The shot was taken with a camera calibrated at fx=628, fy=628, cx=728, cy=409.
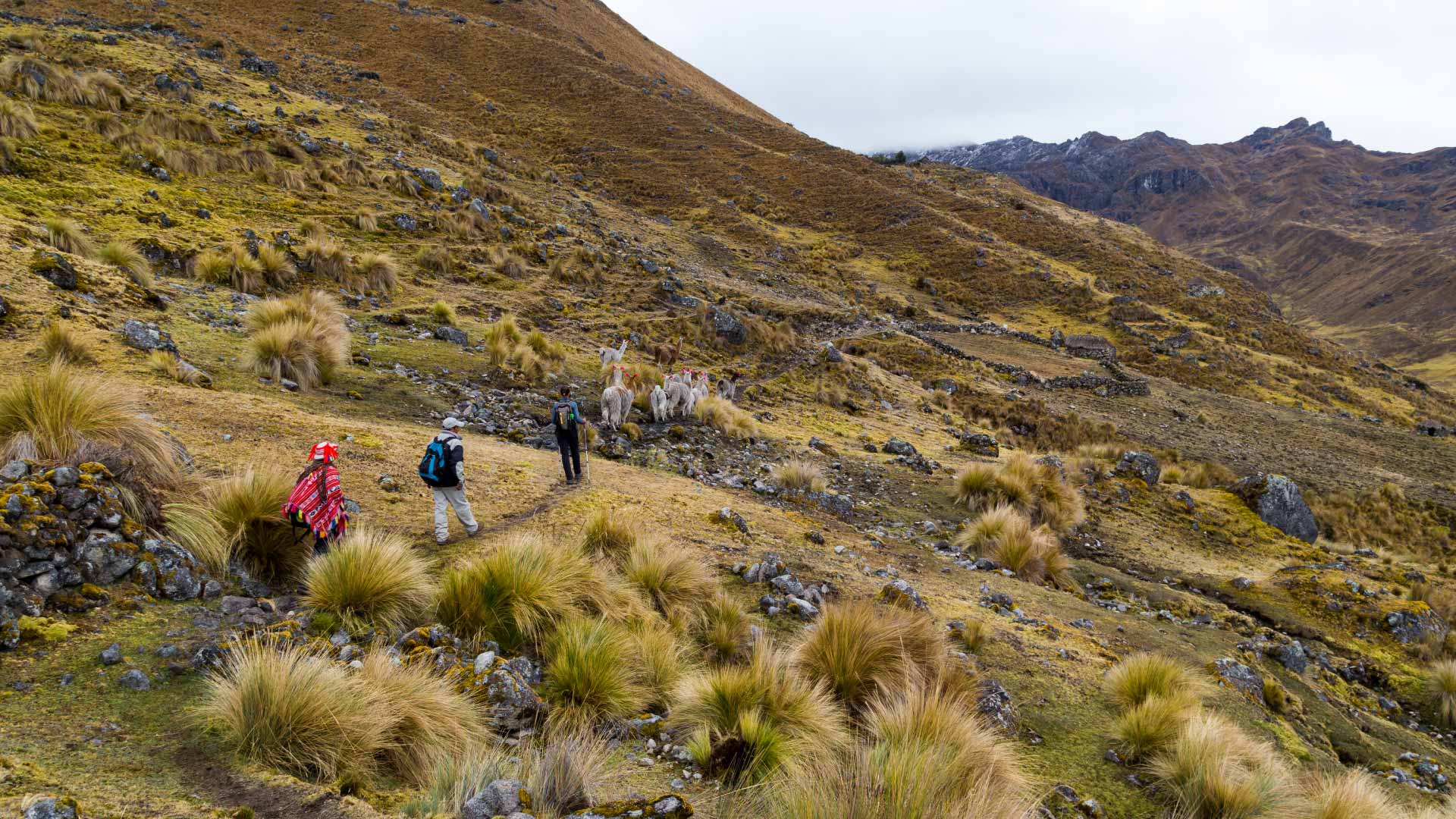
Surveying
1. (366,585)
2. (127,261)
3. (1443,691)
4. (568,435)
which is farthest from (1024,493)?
(127,261)

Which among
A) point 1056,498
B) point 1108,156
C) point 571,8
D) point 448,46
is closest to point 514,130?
point 448,46

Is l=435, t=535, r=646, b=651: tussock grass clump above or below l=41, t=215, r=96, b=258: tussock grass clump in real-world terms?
below

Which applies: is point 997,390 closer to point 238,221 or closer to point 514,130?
point 238,221

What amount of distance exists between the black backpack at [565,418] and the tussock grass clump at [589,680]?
162 inches

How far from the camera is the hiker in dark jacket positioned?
8219 millimetres

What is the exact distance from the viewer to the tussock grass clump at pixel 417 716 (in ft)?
10.5

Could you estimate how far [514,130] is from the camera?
4378cm

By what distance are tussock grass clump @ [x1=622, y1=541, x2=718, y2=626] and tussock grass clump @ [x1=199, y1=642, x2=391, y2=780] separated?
274 cm

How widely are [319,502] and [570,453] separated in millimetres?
3844

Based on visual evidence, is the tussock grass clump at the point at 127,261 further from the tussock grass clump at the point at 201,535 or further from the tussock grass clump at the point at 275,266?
the tussock grass clump at the point at 201,535

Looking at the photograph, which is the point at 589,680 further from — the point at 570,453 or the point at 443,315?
the point at 443,315

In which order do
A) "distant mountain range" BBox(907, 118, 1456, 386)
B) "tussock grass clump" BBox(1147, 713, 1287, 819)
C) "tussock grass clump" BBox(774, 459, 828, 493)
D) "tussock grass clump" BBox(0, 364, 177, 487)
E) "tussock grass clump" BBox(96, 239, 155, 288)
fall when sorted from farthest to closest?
"distant mountain range" BBox(907, 118, 1456, 386), "tussock grass clump" BBox(774, 459, 828, 493), "tussock grass clump" BBox(96, 239, 155, 288), "tussock grass clump" BBox(0, 364, 177, 487), "tussock grass clump" BBox(1147, 713, 1287, 819)

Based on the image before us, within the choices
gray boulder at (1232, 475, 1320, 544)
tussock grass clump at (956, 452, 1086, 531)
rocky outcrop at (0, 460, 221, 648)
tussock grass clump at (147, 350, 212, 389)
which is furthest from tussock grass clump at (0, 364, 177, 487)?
gray boulder at (1232, 475, 1320, 544)

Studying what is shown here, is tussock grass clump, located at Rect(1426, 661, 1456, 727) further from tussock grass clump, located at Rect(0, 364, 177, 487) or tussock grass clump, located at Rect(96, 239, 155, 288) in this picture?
tussock grass clump, located at Rect(96, 239, 155, 288)
